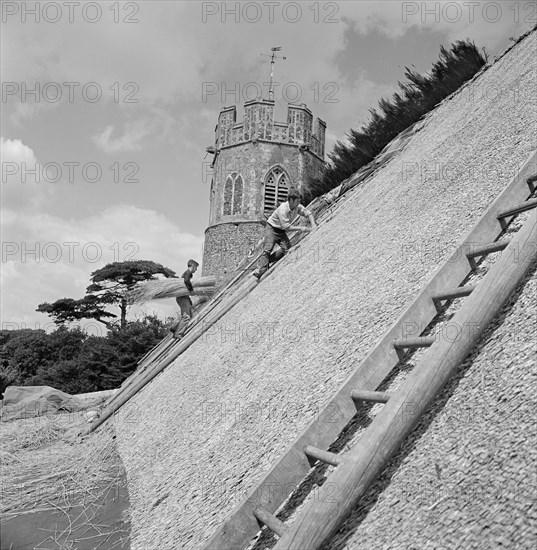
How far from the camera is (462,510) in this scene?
167 cm

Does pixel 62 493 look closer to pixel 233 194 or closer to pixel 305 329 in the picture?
pixel 305 329

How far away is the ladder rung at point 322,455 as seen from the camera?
205 cm

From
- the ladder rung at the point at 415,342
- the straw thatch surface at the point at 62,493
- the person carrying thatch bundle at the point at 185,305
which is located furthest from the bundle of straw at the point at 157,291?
the ladder rung at the point at 415,342

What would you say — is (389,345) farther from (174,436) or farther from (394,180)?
(394,180)

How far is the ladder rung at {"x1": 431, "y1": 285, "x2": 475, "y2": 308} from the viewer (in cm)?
263

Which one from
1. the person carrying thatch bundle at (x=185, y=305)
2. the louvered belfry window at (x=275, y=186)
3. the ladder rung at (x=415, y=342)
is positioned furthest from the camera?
the louvered belfry window at (x=275, y=186)

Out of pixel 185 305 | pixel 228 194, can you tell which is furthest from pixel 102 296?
pixel 185 305

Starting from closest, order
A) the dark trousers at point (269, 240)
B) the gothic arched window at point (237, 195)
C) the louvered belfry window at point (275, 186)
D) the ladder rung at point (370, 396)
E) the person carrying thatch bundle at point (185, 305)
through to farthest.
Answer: the ladder rung at point (370, 396)
the dark trousers at point (269, 240)
the person carrying thatch bundle at point (185, 305)
the louvered belfry window at point (275, 186)
the gothic arched window at point (237, 195)

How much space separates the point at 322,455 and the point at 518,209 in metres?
2.00

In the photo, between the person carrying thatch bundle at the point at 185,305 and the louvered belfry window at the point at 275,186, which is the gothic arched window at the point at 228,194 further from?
the person carrying thatch bundle at the point at 185,305

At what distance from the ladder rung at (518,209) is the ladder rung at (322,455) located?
1944 millimetres

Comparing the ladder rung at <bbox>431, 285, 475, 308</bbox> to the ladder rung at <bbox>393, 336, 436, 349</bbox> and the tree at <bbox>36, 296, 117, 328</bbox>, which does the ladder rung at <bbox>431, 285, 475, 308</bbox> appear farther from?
the tree at <bbox>36, 296, 117, 328</bbox>

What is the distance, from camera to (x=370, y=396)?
7.54 ft

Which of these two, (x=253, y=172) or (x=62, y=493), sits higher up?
(x=253, y=172)
